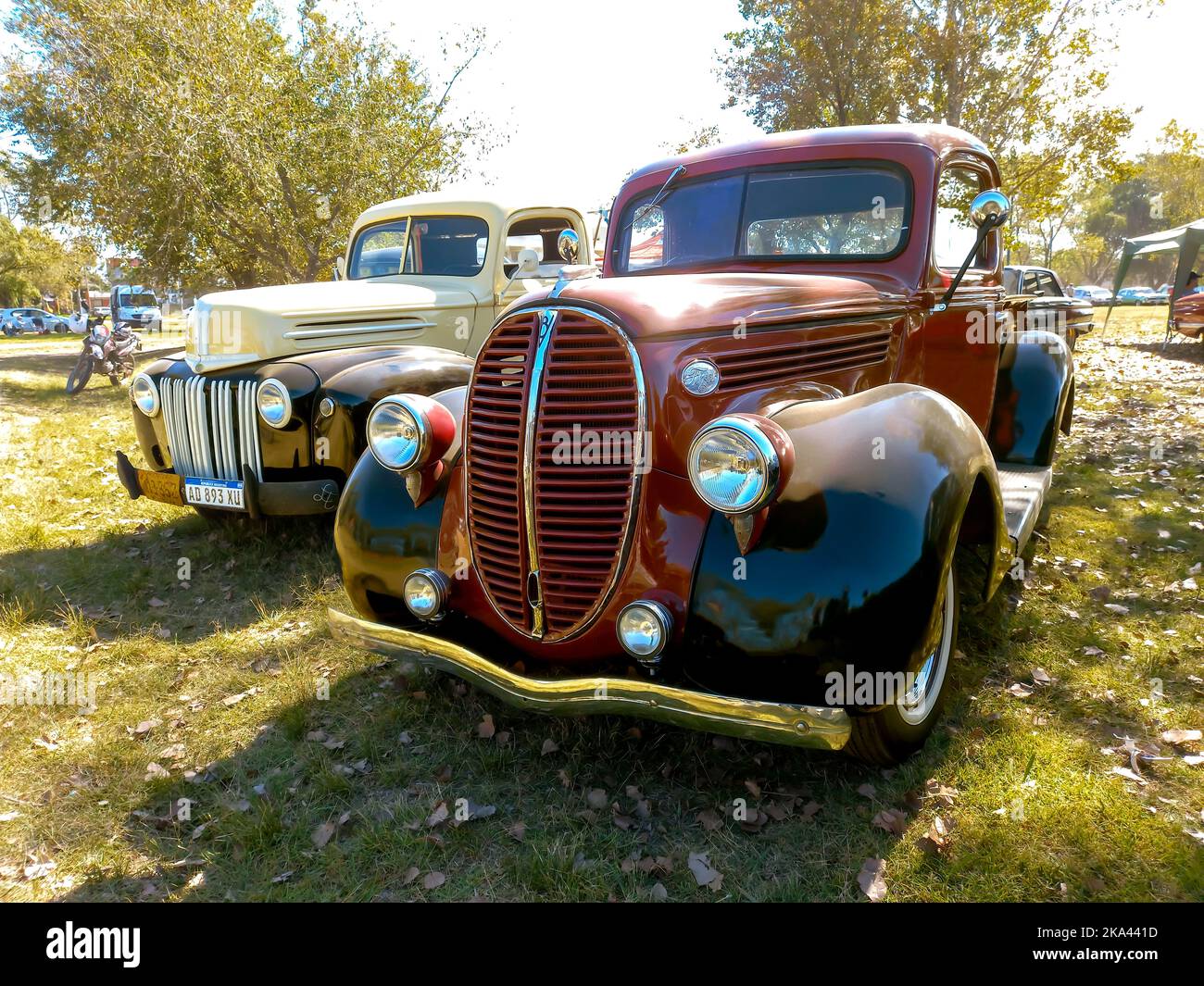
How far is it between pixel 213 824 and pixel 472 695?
117 centimetres

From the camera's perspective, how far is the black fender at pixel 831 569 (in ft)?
8.07

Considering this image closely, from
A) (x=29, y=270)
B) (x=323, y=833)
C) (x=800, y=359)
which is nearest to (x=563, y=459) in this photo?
(x=800, y=359)

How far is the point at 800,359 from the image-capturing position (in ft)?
10.9

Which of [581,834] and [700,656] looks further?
[581,834]

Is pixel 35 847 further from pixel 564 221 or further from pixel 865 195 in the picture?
pixel 564 221

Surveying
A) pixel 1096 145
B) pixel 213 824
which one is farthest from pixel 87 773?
pixel 1096 145

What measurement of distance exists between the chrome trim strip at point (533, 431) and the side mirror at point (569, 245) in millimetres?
3682

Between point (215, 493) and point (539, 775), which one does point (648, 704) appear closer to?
point (539, 775)

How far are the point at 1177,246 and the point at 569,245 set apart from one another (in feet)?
65.6

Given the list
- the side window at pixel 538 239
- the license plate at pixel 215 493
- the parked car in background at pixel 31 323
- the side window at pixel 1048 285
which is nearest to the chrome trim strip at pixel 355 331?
the side window at pixel 538 239

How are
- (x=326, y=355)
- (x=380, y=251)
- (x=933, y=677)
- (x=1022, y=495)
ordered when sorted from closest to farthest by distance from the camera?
(x=933, y=677), (x=1022, y=495), (x=326, y=355), (x=380, y=251)

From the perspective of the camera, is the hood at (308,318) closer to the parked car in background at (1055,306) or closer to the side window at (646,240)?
the side window at (646,240)

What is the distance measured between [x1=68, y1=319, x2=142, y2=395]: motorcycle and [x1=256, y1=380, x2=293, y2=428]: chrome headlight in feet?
34.3

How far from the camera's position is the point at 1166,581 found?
4777 millimetres
